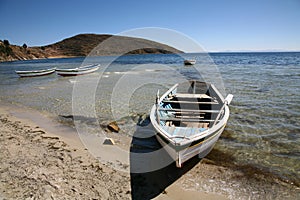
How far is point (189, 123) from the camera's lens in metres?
6.98

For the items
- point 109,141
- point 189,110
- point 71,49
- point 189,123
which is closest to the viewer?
point 109,141

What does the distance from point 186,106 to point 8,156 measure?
673cm

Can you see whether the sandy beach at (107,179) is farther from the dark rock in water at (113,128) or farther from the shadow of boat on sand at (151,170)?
the dark rock in water at (113,128)

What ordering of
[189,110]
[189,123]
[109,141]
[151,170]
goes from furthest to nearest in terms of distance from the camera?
[189,110] < [189,123] < [109,141] < [151,170]

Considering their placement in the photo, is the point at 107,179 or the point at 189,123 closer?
the point at 107,179

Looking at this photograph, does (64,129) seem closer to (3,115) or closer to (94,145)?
(94,145)

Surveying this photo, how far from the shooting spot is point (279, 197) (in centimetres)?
412

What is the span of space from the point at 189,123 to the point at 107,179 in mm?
3562

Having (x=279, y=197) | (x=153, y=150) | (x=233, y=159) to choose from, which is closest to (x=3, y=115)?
(x=153, y=150)

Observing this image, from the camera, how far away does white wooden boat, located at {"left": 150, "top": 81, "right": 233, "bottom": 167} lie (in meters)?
4.22

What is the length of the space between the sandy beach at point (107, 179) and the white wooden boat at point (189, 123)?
582 millimetres

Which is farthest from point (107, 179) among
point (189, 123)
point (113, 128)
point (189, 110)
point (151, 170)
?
point (189, 110)

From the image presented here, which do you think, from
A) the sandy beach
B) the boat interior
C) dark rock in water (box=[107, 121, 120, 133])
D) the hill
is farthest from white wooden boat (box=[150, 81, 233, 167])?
the hill

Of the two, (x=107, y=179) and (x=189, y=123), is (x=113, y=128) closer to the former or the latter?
(x=189, y=123)
